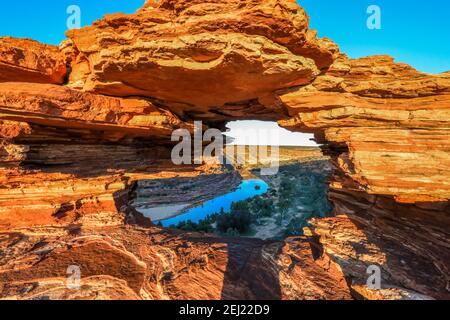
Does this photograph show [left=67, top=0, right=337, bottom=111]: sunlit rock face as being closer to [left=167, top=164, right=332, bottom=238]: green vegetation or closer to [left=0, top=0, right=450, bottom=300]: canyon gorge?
[left=0, top=0, right=450, bottom=300]: canyon gorge

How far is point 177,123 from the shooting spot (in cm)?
1134

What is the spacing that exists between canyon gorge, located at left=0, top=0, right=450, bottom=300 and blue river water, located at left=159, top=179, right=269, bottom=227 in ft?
59.0

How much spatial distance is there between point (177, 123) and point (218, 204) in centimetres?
2738

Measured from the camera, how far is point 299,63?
7816 millimetres

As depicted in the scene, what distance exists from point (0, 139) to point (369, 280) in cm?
1362

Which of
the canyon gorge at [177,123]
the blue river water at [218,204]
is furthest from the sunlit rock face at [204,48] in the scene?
the blue river water at [218,204]

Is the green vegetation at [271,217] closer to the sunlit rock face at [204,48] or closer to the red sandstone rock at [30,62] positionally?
the sunlit rock face at [204,48]

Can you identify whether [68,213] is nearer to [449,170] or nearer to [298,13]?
[298,13]

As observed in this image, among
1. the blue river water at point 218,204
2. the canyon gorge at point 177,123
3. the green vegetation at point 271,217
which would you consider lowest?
the blue river water at point 218,204

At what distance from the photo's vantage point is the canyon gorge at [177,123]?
6676 mm

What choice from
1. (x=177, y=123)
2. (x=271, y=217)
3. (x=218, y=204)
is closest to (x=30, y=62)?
(x=177, y=123)

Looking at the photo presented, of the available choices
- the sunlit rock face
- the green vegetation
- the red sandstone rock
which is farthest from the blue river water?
the sunlit rock face

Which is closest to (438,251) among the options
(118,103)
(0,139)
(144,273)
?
(144,273)

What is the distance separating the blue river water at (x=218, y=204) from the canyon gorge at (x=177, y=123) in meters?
18.0
